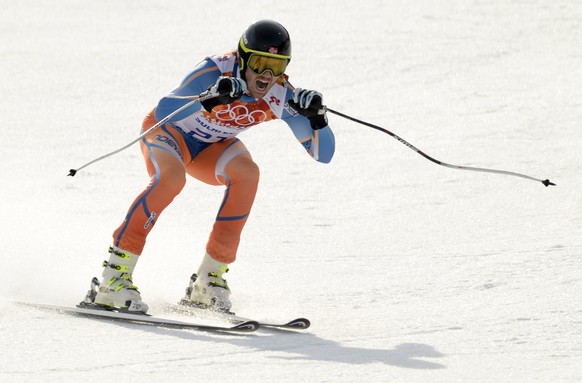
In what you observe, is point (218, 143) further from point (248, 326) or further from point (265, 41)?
point (248, 326)

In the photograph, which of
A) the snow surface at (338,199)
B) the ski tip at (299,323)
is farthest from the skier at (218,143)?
the ski tip at (299,323)

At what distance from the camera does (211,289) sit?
6.20 meters

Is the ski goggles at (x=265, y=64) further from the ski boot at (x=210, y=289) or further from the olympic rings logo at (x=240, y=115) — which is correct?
the ski boot at (x=210, y=289)

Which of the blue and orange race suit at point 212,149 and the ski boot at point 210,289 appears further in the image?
the ski boot at point 210,289

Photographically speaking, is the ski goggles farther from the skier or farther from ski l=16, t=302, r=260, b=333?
ski l=16, t=302, r=260, b=333

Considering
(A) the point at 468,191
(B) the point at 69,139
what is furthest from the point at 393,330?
(B) the point at 69,139

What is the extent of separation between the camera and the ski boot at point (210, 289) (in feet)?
20.2

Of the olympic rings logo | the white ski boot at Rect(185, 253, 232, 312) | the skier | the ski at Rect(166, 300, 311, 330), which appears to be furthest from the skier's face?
the ski at Rect(166, 300, 311, 330)

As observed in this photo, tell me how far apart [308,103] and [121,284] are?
4.53 feet

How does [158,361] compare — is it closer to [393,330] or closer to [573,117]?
[393,330]

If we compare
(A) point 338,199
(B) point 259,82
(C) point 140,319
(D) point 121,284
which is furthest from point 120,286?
(A) point 338,199

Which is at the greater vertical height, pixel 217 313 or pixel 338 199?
pixel 338 199

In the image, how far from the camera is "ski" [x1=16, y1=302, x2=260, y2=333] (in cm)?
560

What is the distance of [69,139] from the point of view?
12492 mm
